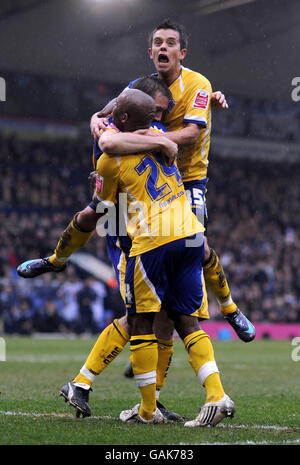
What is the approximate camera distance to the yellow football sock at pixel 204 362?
4512 millimetres

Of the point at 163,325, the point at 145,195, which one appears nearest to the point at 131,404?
the point at 163,325

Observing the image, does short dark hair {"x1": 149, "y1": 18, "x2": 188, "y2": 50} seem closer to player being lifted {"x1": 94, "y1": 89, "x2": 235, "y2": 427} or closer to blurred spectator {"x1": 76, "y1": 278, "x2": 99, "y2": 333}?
player being lifted {"x1": 94, "y1": 89, "x2": 235, "y2": 427}

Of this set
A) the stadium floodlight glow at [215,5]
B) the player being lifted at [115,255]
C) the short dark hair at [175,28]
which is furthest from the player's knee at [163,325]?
the stadium floodlight glow at [215,5]

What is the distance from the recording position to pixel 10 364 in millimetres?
10438

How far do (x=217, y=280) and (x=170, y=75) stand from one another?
5.15ft

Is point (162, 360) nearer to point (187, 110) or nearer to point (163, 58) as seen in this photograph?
point (187, 110)

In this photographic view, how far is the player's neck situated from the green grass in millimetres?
2425

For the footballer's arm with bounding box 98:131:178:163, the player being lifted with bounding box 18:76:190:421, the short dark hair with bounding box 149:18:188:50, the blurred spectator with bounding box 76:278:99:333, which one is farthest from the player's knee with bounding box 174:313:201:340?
the blurred spectator with bounding box 76:278:99:333

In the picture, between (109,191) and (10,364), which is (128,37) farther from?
(109,191)

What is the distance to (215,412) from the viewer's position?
14.3ft

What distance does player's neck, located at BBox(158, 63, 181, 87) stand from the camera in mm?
5437

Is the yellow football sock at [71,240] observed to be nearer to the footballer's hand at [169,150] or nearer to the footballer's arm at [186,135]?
the footballer's arm at [186,135]
